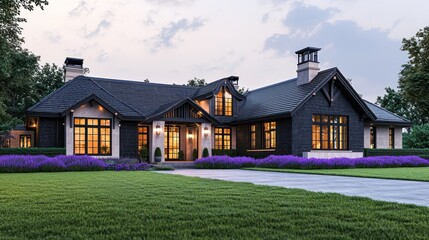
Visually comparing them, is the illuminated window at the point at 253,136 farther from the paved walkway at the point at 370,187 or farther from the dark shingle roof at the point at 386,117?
the paved walkway at the point at 370,187

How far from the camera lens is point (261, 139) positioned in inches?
1101

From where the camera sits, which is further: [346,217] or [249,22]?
[249,22]

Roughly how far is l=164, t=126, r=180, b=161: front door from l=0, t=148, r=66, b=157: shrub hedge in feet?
23.9

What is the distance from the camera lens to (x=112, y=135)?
24172 mm

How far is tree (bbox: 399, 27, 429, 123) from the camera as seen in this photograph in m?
17.0

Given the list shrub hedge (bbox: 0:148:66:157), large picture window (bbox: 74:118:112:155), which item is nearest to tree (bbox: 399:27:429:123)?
large picture window (bbox: 74:118:112:155)

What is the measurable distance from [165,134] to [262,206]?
71.4 feet

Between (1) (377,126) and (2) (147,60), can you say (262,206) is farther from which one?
(2) (147,60)

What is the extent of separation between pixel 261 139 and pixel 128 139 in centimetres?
841

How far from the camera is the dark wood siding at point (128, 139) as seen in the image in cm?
2492

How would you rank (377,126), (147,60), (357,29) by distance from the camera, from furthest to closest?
(147,60)
(377,126)
(357,29)

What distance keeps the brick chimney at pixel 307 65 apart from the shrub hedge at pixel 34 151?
590 inches

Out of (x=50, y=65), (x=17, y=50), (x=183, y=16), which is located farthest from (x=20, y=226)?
(x=50, y=65)

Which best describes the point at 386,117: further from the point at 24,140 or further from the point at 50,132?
the point at 24,140
